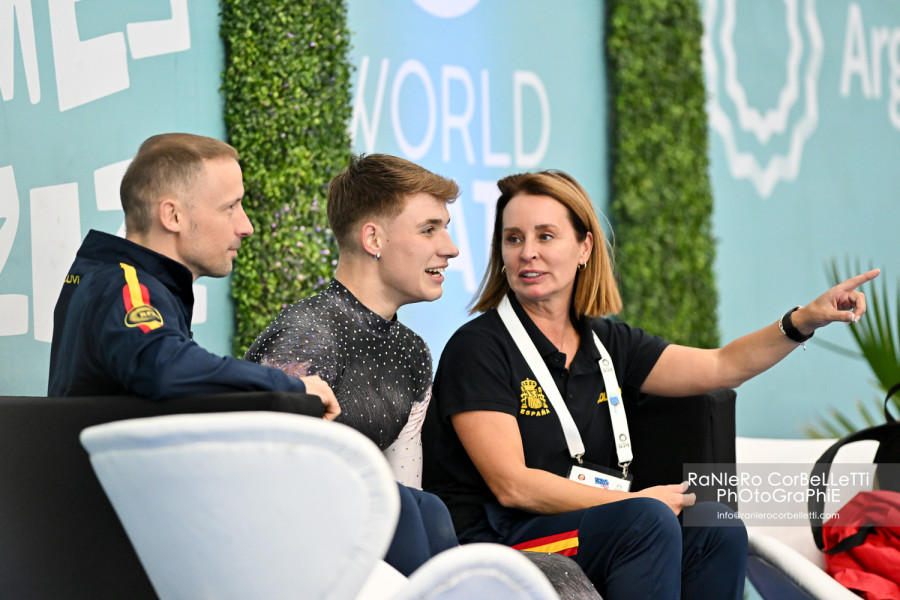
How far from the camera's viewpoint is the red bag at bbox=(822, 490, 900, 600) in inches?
91.0

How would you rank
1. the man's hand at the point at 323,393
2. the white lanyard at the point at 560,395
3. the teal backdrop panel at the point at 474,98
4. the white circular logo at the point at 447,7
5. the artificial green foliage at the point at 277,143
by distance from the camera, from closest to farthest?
the man's hand at the point at 323,393
the white lanyard at the point at 560,395
the artificial green foliage at the point at 277,143
the teal backdrop panel at the point at 474,98
the white circular logo at the point at 447,7

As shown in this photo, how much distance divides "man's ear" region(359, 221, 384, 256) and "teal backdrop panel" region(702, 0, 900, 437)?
144 inches

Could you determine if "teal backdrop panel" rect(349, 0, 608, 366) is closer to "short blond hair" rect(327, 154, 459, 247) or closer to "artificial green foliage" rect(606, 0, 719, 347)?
"artificial green foliage" rect(606, 0, 719, 347)

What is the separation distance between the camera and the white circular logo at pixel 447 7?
4348 mm

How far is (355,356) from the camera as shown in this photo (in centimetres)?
211

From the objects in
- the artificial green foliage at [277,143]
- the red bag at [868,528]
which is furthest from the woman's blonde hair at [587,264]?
the artificial green foliage at [277,143]

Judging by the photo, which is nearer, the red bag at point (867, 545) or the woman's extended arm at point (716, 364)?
the red bag at point (867, 545)

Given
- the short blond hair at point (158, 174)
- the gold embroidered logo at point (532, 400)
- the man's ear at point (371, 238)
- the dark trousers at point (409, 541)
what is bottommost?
the dark trousers at point (409, 541)

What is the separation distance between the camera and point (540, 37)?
4785 millimetres

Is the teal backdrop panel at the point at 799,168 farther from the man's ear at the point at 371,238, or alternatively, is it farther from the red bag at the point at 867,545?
the man's ear at the point at 371,238

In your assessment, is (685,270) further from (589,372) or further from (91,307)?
(91,307)

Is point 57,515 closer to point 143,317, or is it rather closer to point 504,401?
point 143,317

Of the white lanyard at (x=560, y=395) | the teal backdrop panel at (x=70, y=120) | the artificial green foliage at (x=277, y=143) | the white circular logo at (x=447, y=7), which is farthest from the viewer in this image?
the white circular logo at (x=447, y=7)

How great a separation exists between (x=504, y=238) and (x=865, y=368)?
4617 millimetres
